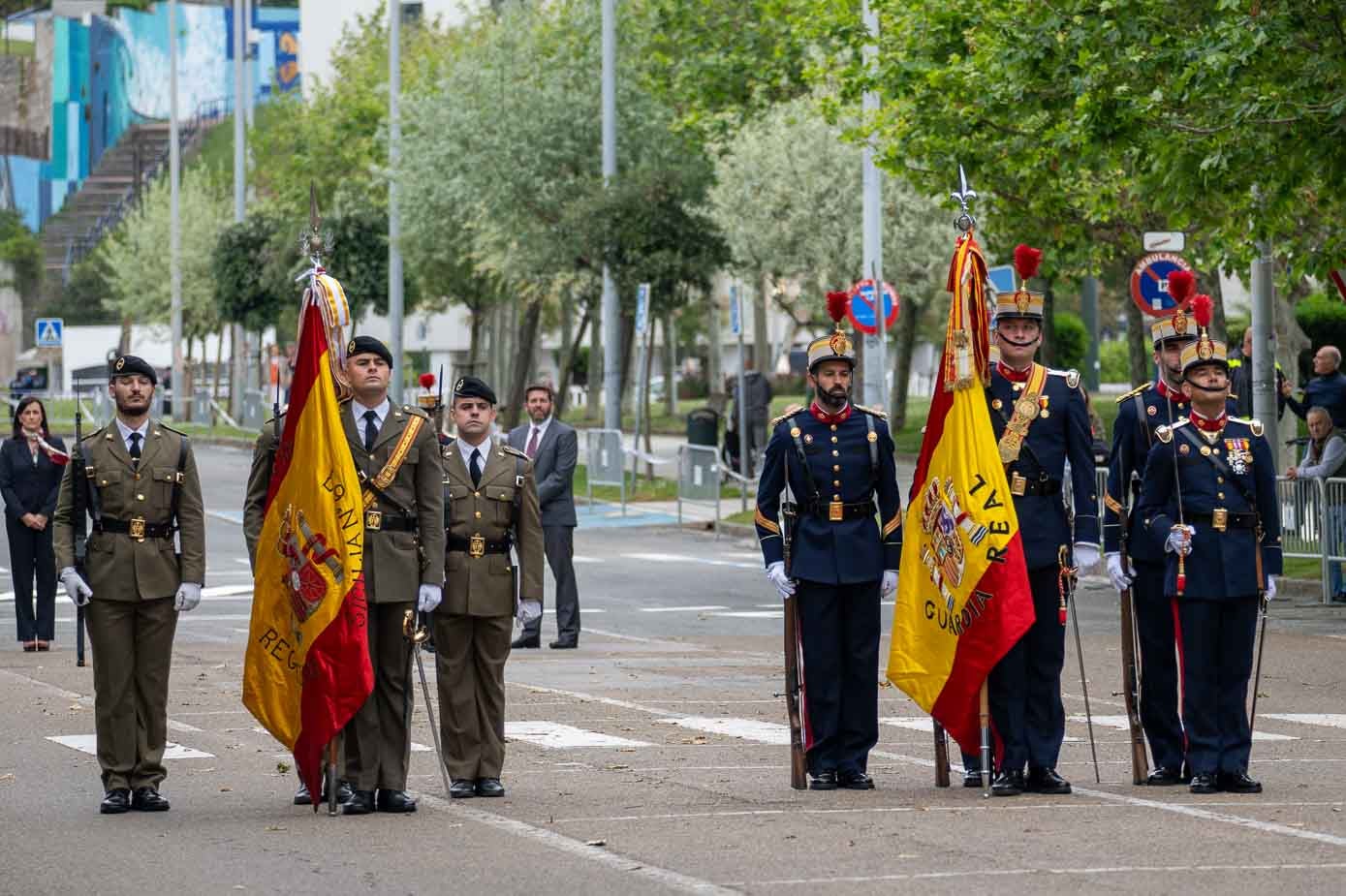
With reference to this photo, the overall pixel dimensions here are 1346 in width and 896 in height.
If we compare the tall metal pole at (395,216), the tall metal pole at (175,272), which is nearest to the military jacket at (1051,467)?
the tall metal pole at (395,216)

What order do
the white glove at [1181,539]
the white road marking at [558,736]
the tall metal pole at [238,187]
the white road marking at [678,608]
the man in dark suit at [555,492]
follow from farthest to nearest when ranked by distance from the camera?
the tall metal pole at [238,187] < the white road marking at [678,608] < the man in dark suit at [555,492] < the white road marking at [558,736] < the white glove at [1181,539]

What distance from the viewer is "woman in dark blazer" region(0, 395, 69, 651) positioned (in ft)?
63.2

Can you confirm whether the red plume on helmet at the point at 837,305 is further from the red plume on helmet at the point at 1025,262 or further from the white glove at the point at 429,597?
the white glove at the point at 429,597

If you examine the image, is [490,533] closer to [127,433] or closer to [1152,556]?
[127,433]

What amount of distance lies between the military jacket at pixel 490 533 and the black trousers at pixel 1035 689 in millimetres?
2119

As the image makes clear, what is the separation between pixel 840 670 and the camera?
11.0 meters

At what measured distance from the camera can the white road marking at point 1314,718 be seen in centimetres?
1384

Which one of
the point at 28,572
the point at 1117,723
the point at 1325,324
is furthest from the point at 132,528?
the point at 1325,324

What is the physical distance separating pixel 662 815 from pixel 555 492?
30.1ft

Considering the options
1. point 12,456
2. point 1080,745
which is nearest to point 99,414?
point 12,456

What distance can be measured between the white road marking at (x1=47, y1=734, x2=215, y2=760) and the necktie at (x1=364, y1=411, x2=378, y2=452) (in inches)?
102

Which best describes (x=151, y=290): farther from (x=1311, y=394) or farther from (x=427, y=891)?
(x=427, y=891)

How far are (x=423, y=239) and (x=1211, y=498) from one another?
41.0m

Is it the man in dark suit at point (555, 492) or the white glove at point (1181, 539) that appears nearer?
the white glove at point (1181, 539)
